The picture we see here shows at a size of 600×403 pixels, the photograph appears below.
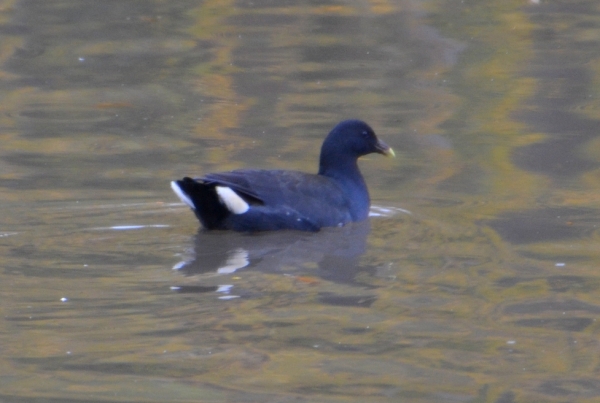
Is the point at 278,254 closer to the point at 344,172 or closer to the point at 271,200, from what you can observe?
the point at 271,200

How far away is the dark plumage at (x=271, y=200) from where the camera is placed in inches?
316

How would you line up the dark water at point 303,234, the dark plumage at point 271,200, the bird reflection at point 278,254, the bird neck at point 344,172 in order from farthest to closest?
the bird neck at point 344,172 < the dark plumage at point 271,200 < the bird reflection at point 278,254 < the dark water at point 303,234

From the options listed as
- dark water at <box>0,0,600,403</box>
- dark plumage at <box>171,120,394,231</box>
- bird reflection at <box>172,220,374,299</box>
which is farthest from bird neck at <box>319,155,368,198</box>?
bird reflection at <box>172,220,374,299</box>

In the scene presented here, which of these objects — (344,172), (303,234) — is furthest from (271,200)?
(344,172)

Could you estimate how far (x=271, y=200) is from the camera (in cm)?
816

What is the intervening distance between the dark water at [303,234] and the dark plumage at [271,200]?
12cm

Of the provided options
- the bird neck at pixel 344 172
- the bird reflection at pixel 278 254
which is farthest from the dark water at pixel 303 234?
the bird neck at pixel 344 172

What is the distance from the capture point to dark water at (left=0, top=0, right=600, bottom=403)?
5316 millimetres

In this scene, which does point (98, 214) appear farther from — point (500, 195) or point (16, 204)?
point (500, 195)

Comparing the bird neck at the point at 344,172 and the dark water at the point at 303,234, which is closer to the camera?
Answer: the dark water at the point at 303,234

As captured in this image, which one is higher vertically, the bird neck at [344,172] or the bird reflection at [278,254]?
the bird neck at [344,172]

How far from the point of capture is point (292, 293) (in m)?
6.55

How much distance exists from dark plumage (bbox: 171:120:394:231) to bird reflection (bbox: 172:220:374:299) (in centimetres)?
A: 8

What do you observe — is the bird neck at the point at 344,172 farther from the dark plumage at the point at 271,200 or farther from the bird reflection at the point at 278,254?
the bird reflection at the point at 278,254
